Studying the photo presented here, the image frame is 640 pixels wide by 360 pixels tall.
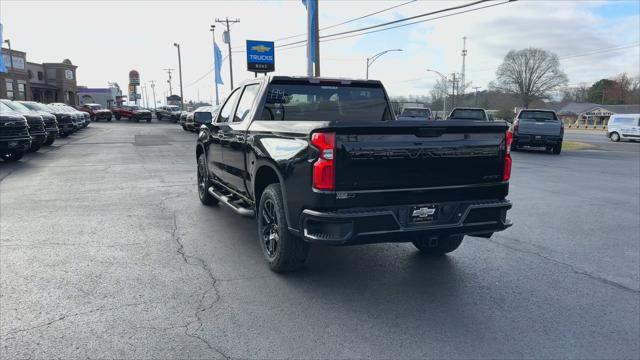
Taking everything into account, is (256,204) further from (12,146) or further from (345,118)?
(12,146)

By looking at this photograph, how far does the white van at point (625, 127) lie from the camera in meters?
31.0

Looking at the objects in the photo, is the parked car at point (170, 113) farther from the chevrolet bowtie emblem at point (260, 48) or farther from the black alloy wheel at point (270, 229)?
the black alloy wheel at point (270, 229)

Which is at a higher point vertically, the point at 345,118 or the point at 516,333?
the point at 345,118

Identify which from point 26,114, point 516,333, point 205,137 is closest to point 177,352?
point 516,333

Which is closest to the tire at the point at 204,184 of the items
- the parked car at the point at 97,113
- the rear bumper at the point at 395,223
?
the rear bumper at the point at 395,223

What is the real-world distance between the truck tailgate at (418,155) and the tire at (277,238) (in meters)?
0.88

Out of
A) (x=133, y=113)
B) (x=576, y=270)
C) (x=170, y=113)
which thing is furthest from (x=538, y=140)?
(x=133, y=113)

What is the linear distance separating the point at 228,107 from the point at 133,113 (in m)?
46.8

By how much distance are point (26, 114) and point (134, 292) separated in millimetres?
14484

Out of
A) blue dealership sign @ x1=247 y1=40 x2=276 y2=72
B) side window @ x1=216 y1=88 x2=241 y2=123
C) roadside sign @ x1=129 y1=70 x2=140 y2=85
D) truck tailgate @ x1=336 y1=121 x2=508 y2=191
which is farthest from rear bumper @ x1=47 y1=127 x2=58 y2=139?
roadside sign @ x1=129 y1=70 x2=140 y2=85

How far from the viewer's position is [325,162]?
12.1ft

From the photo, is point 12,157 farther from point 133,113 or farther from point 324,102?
point 133,113

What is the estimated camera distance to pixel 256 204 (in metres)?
5.11

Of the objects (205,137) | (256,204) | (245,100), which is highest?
(245,100)
